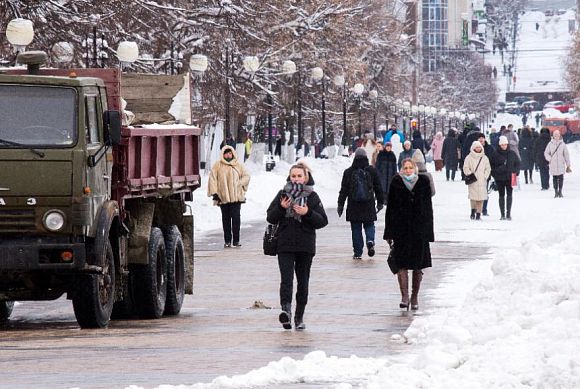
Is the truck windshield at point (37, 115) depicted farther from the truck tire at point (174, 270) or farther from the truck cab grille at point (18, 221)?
the truck tire at point (174, 270)

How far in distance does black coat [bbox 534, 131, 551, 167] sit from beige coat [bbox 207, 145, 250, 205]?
2069 centimetres

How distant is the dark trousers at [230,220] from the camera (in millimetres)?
26609

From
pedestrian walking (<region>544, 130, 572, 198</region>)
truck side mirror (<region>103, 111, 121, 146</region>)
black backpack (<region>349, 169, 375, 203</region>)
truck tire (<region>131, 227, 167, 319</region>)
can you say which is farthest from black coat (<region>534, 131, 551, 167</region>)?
truck side mirror (<region>103, 111, 121, 146</region>)

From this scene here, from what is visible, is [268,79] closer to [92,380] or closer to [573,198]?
[573,198]

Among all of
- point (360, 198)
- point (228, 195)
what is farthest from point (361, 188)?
point (228, 195)

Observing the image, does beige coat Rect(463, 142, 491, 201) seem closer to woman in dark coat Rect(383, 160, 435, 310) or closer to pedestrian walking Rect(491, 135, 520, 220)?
pedestrian walking Rect(491, 135, 520, 220)

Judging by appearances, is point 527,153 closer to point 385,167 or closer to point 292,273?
point 385,167

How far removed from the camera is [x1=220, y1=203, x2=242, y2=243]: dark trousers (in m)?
26.6

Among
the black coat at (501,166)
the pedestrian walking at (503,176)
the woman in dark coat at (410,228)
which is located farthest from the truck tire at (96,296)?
the black coat at (501,166)

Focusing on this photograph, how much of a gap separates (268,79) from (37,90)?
39133 millimetres

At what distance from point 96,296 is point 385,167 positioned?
66.6 ft

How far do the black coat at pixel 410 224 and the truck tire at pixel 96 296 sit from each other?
9.16 ft

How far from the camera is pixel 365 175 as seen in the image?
24.1m

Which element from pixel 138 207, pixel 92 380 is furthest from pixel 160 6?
pixel 92 380
